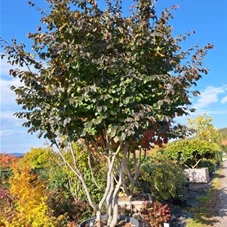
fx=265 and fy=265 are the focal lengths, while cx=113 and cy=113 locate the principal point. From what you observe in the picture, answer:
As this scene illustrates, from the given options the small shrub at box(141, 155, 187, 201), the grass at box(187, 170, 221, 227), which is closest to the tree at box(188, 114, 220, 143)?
the grass at box(187, 170, 221, 227)

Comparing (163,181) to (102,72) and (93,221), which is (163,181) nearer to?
(93,221)

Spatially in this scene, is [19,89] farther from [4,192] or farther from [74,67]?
[4,192]

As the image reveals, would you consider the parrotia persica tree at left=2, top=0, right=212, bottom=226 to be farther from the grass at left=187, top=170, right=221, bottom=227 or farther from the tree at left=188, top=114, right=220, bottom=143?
the tree at left=188, top=114, right=220, bottom=143

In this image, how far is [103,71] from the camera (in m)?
3.94

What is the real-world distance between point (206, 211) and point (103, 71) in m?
4.98

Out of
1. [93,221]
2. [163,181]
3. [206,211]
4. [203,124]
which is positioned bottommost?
[206,211]

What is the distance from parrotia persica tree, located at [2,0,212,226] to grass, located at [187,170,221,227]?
2.54m

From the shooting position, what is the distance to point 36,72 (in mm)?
4215

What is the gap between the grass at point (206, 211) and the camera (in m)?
5.88

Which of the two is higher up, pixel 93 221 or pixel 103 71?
pixel 103 71

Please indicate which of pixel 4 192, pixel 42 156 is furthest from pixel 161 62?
pixel 42 156

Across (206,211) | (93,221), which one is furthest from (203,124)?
(93,221)

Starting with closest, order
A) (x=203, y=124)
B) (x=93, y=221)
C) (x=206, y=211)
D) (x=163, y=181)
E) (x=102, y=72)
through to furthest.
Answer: (x=102, y=72) → (x=93, y=221) → (x=206, y=211) → (x=163, y=181) → (x=203, y=124)

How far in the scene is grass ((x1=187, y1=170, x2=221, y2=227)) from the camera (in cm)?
588
